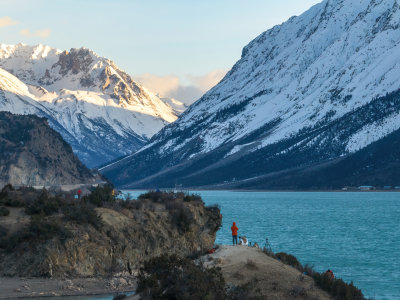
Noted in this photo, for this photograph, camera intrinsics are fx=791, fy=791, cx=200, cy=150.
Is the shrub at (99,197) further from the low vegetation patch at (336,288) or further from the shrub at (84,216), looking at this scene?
the low vegetation patch at (336,288)

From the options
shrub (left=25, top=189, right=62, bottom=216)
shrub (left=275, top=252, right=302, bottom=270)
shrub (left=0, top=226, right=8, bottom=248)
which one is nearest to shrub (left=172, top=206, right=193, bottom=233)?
shrub (left=25, top=189, right=62, bottom=216)

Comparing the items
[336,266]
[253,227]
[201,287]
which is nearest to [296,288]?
[201,287]

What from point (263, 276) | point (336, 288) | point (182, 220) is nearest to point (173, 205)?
point (182, 220)

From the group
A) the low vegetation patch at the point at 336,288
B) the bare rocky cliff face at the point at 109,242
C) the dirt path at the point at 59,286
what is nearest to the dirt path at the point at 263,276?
the low vegetation patch at the point at 336,288

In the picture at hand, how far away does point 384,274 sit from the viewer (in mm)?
51844

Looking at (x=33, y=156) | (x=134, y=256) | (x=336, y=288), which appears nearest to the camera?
(x=336, y=288)

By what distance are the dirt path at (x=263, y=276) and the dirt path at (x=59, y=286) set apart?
8012 mm

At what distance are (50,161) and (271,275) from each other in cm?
13739

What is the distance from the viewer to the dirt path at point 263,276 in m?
30.5

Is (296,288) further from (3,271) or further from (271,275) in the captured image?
(3,271)

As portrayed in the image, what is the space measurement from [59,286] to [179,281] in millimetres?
14474

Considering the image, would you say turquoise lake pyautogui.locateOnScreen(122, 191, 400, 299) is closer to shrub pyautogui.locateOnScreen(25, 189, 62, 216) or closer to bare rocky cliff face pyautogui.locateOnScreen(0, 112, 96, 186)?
shrub pyautogui.locateOnScreen(25, 189, 62, 216)

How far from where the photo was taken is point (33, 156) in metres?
163

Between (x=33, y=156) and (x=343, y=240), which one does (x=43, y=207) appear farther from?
(x=33, y=156)
